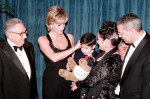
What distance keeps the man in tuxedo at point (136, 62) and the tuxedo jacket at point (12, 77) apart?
124 centimetres

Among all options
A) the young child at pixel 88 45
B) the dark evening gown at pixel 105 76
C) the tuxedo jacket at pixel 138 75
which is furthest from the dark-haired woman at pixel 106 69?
the young child at pixel 88 45

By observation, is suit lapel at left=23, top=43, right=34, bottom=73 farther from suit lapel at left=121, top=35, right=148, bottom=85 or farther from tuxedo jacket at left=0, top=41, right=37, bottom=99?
suit lapel at left=121, top=35, right=148, bottom=85

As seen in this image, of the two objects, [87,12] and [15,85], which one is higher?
A: [87,12]

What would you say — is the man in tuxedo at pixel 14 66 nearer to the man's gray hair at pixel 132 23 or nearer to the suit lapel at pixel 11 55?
the suit lapel at pixel 11 55

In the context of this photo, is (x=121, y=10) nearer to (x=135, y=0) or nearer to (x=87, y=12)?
(x=135, y=0)

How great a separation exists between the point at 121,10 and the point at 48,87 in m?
1.84

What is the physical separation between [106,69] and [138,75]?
34cm

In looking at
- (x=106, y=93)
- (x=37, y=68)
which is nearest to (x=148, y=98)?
(x=106, y=93)

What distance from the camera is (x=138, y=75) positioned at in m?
1.92

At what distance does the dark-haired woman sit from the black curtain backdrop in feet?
4.07

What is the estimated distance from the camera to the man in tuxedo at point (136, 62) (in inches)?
72.3

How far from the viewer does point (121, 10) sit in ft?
10.6

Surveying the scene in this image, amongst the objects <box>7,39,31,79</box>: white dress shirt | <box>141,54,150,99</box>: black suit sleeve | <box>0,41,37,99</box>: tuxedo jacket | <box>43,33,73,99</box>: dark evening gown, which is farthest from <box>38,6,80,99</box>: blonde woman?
<box>141,54,150,99</box>: black suit sleeve

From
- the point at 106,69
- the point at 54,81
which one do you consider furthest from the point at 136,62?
the point at 54,81
